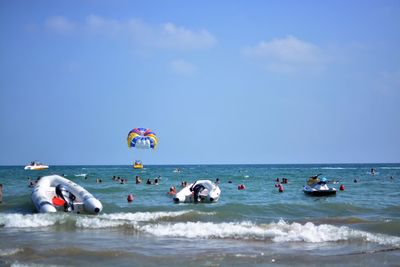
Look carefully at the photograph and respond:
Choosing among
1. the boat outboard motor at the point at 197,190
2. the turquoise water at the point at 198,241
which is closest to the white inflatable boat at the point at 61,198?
the turquoise water at the point at 198,241

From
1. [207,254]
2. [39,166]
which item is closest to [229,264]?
[207,254]

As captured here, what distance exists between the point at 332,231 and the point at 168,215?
19.0ft

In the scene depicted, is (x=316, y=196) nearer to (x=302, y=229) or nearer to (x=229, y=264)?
(x=302, y=229)

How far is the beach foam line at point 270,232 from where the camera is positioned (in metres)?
10.6

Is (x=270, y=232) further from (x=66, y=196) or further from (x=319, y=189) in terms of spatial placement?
(x=319, y=189)

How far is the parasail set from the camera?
32469 mm

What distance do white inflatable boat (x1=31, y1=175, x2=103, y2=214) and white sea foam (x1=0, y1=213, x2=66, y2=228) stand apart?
1.17 meters

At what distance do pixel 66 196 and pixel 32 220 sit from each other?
3.56 meters

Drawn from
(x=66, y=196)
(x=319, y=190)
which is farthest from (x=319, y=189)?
(x=66, y=196)

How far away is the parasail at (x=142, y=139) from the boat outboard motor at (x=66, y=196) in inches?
592

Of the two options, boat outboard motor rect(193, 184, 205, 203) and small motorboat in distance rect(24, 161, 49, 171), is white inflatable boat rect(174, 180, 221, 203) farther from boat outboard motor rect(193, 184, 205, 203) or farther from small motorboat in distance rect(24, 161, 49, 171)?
small motorboat in distance rect(24, 161, 49, 171)

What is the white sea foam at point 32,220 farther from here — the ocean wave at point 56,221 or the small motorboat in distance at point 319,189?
the small motorboat in distance at point 319,189

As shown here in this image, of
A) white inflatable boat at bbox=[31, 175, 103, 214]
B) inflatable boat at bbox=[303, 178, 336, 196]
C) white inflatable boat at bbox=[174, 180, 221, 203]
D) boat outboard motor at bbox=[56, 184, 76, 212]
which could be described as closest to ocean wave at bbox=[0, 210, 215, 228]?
white inflatable boat at bbox=[31, 175, 103, 214]

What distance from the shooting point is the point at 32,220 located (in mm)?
13320
